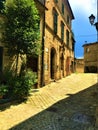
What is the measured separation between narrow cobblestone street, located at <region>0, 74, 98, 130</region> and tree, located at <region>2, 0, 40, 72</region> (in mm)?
2720

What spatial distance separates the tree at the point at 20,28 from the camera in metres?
11.8

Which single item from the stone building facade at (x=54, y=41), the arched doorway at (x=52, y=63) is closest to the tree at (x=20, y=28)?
the stone building facade at (x=54, y=41)

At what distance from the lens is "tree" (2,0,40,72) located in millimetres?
11758

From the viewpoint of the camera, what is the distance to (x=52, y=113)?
32.7ft

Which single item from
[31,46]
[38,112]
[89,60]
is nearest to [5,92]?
[38,112]

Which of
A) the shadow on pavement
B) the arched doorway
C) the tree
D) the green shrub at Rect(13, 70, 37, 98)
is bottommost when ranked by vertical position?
the shadow on pavement

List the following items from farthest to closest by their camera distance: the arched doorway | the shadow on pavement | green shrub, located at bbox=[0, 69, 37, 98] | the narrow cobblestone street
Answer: the arched doorway < green shrub, located at bbox=[0, 69, 37, 98] < the narrow cobblestone street < the shadow on pavement

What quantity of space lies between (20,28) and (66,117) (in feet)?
16.8

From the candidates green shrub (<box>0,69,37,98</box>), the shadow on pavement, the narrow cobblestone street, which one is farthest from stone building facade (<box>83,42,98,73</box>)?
green shrub (<box>0,69,37,98</box>)

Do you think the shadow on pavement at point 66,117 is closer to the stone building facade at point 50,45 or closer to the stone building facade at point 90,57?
the stone building facade at point 50,45

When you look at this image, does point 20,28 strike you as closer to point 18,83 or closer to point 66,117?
point 18,83

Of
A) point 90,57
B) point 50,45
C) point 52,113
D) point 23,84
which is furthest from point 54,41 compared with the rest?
point 90,57

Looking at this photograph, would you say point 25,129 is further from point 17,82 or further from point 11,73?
point 11,73

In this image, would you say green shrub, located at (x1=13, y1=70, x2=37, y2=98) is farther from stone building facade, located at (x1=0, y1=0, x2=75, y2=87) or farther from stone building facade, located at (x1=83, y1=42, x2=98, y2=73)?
stone building facade, located at (x1=83, y1=42, x2=98, y2=73)
